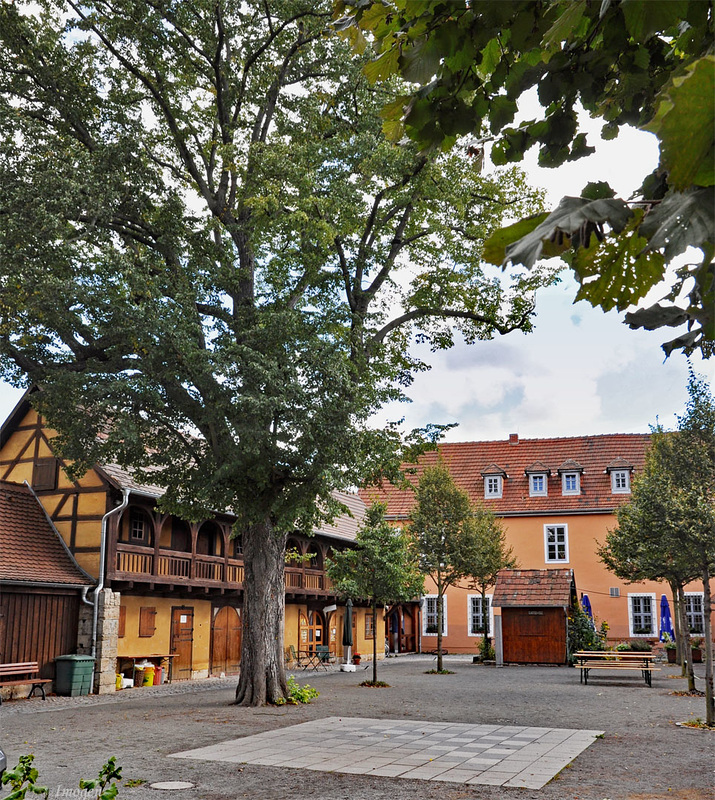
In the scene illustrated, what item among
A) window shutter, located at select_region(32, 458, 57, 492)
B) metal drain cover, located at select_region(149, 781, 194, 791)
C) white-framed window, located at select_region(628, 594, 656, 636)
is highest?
window shutter, located at select_region(32, 458, 57, 492)

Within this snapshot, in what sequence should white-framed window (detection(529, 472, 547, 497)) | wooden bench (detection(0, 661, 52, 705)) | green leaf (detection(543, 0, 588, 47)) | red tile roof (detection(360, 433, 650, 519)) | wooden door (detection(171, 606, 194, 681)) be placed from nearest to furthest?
green leaf (detection(543, 0, 588, 47)), wooden bench (detection(0, 661, 52, 705)), wooden door (detection(171, 606, 194, 681)), red tile roof (detection(360, 433, 650, 519)), white-framed window (detection(529, 472, 547, 497))

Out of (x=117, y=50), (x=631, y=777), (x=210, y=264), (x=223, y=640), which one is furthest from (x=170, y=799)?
(x=223, y=640)

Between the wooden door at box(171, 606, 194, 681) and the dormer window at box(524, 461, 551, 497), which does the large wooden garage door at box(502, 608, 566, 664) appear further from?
the wooden door at box(171, 606, 194, 681)

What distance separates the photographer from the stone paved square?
9477 millimetres

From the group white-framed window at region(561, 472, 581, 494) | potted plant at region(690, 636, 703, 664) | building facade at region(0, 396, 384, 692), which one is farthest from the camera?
white-framed window at region(561, 472, 581, 494)

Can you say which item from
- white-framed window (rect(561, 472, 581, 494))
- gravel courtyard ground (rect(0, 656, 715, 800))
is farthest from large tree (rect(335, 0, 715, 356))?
white-framed window (rect(561, 472, 581, 494))

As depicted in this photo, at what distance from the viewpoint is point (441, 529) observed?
28172 millimetres

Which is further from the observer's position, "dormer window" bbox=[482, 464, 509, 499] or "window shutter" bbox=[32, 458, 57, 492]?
"dormer window" bbox=[482, 464, 509, 499]

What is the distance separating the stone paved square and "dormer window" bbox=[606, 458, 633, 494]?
28.7 metres

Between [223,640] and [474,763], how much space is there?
60.5ft

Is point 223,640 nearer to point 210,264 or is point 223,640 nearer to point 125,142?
point 210,264

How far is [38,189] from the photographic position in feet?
45.4

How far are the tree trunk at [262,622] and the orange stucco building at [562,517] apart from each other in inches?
817

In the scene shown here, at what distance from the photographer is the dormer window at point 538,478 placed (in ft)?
137
